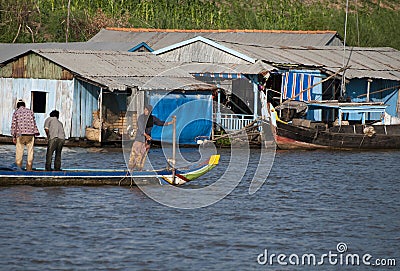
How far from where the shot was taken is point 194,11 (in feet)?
139

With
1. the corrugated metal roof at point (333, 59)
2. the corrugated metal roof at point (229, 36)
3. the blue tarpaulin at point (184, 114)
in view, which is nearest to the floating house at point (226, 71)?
the corrugated metal roof at point (333, 59)

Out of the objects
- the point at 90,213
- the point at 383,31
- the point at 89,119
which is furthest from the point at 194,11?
the point at 90,213

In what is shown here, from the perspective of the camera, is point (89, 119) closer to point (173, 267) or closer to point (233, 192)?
point (233, 192)

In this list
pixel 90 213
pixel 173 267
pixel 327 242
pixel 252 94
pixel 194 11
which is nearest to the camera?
pixel 173 267

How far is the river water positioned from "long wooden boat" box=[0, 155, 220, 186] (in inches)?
9.9

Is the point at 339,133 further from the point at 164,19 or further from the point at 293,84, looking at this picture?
the point at 164,19

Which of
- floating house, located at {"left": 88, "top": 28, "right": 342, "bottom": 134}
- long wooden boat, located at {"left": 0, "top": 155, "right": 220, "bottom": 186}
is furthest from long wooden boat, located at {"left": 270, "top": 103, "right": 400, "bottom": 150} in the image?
long wooden boat, located at {"left": 0, "top": 155, "right": 220, "bottom": 186}

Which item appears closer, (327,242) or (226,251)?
(226,251)

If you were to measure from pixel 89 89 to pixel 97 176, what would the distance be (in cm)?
806

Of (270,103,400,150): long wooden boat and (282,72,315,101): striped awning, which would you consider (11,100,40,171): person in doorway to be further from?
(282,72,315,101): striped awning

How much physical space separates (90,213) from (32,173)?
5.25 ft

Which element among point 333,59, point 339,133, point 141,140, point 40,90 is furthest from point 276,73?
point 141,140

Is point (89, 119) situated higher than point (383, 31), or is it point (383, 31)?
point (383, 31)

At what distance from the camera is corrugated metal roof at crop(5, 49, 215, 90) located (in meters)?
22.7
